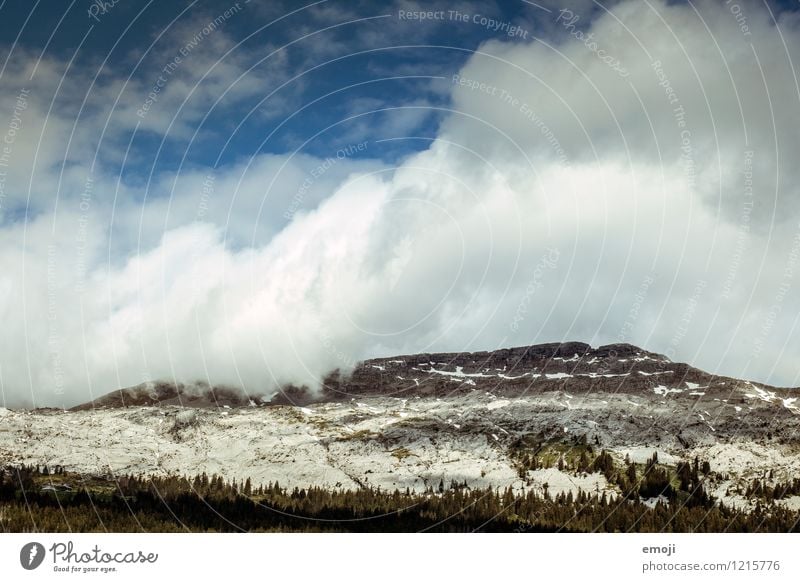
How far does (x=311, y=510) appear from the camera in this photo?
5197 inches

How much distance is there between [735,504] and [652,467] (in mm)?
26301
